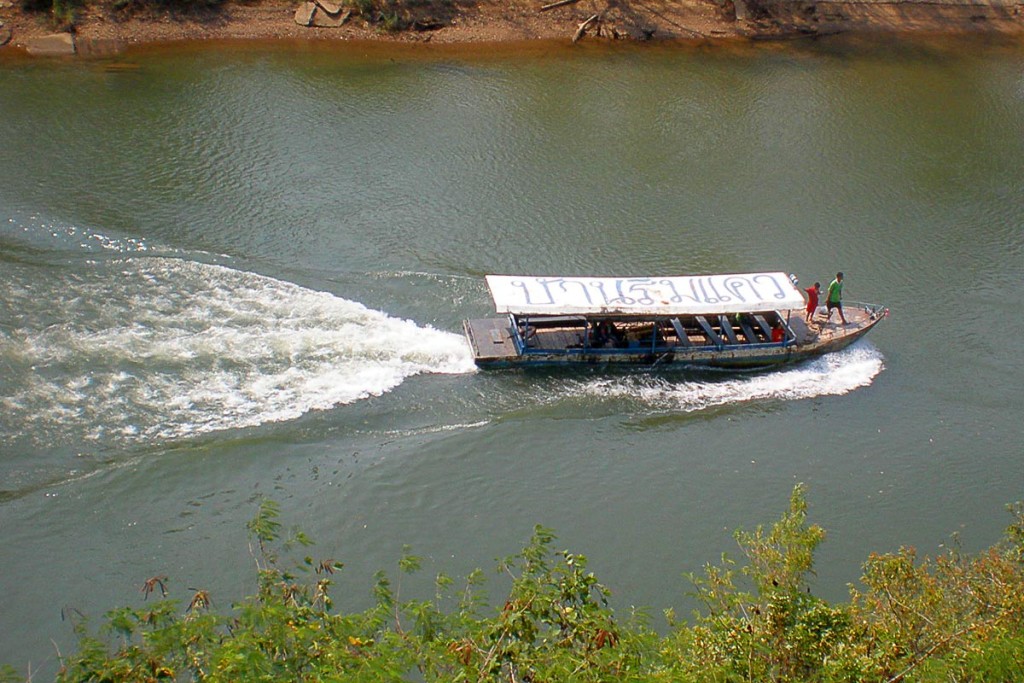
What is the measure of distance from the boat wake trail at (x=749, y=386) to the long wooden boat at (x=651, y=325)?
0.44m

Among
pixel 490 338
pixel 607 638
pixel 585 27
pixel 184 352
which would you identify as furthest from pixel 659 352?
pixel 585 27

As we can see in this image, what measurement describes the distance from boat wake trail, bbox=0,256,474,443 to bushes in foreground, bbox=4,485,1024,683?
37.5 ft

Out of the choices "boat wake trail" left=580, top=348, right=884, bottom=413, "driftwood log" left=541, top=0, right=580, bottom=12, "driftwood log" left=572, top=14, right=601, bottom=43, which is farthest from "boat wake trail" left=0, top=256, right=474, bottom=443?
"driftwood log" left=541, top=0, right=580, bottom=12

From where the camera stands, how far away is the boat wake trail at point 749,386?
86.6ft

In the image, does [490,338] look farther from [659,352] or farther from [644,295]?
[659,352]

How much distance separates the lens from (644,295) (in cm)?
2717

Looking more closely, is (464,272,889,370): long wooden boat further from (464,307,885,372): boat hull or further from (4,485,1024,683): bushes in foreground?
(4,485,1024,683): bushes in foreground

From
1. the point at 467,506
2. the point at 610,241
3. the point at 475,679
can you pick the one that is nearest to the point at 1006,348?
the point at 610,241

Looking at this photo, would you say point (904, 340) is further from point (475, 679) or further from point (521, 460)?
point (475, 679)

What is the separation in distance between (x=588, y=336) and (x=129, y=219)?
15.3 m

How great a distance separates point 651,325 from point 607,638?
54.3 ft

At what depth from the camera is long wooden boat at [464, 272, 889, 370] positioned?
26500mm

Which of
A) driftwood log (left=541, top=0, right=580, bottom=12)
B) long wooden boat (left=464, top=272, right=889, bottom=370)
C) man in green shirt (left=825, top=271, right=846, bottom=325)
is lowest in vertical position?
long wooden boat (left=464, top=272, right=889, bottom=370)

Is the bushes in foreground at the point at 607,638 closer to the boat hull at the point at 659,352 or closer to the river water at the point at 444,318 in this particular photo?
the river water at the point at 444,318
